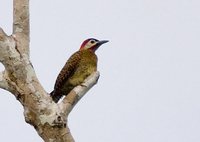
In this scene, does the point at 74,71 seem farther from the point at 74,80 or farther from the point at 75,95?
the point at 75,95

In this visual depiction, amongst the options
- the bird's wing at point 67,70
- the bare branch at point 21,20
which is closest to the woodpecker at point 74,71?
the bird's wing at point 67,70

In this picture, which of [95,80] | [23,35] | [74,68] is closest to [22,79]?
[23,35]

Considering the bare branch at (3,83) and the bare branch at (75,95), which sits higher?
the bare branch at (3,83)

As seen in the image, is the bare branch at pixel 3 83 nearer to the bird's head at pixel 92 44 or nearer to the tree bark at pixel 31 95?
the tree bark at pixel 31 95

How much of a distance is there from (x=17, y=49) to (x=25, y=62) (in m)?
0.16

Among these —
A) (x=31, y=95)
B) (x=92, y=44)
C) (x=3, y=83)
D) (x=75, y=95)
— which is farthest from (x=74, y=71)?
(x=31, y=95)

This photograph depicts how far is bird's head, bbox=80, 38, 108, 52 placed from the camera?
28.1ft

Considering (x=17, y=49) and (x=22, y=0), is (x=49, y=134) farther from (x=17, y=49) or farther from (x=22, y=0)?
(x=22, y=0)

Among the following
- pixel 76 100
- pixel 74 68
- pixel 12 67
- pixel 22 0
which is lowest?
pixel 74 68

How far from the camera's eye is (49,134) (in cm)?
446

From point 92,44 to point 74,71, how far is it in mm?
1056

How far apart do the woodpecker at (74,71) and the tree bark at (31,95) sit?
2.63 m

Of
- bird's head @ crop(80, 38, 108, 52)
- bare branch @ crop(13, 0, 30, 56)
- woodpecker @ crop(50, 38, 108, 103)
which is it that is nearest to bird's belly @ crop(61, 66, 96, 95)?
woodpecker @ crop(50, 38, 108, 103)

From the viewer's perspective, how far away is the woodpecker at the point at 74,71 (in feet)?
24.5
